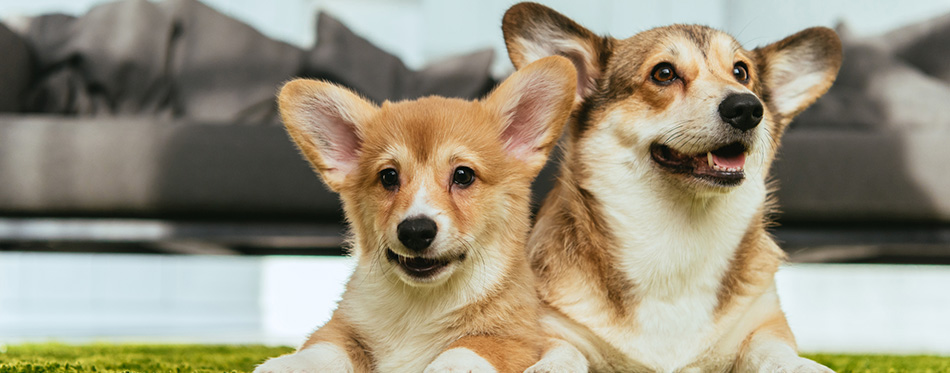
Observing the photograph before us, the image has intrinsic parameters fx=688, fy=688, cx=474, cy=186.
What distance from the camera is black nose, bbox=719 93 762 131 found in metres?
1.15

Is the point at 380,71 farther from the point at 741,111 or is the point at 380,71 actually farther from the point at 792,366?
the point at 792,366

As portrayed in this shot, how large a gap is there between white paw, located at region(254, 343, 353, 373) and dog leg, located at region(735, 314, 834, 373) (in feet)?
2.16

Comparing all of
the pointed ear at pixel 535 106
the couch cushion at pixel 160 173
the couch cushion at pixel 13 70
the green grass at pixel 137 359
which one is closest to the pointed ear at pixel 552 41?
the pointed ear at pixel 535 106

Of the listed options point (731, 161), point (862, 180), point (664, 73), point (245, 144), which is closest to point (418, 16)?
point (245, 144)

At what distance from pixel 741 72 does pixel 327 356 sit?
37.9 inches

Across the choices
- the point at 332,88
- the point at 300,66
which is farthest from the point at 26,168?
the point at 332,88

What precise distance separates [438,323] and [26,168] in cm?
198

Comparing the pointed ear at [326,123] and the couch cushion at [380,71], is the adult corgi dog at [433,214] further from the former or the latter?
the couch cushion at [380,71]

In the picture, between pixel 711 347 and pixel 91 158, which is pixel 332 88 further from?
pixel 91 158

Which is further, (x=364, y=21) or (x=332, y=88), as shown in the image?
(x=364, y=21)

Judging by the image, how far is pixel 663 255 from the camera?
129 cm

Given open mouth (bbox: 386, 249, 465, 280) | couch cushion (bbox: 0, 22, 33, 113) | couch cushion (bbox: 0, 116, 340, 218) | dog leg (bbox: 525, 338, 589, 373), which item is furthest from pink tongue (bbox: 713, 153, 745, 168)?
couch cushion (bbox: 0, 22, 33, 113)

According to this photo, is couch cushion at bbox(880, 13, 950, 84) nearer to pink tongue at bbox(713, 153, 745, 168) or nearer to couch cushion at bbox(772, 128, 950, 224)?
couch cushion at bbox(772, 128, 950, 224)

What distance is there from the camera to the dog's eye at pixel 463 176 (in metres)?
1.15
